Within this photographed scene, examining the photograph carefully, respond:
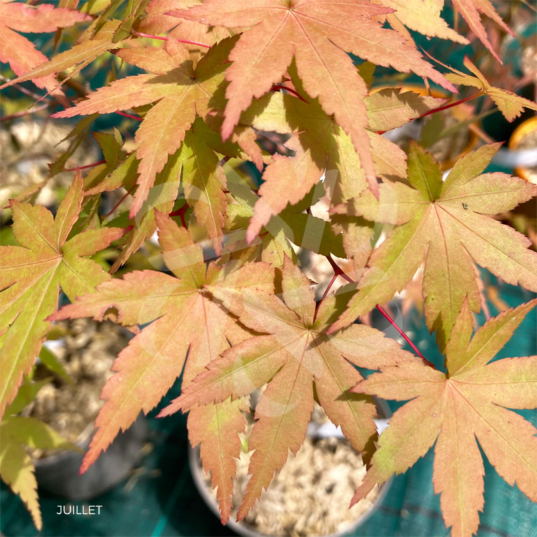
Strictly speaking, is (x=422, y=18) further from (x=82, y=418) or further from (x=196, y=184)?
(x=82, y=418)

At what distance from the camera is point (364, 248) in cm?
44

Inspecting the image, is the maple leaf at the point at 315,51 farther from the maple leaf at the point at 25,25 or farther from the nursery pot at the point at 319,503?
the nursery pot at the point at 319,503

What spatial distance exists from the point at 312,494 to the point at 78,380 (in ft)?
2.29

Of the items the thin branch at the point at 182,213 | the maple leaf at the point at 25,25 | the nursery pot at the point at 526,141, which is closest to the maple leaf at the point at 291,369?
the thin branch at the point at 182,213

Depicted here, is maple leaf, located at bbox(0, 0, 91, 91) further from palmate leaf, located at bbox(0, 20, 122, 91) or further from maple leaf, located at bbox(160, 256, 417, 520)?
maple leaf, located at bbox(160, 256, 417, 520)

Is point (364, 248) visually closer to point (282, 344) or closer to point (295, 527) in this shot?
point (282, 344)

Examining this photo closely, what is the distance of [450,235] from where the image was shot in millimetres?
466

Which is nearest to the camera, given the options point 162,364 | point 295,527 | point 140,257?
point 162,364

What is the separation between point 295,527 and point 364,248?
903mm

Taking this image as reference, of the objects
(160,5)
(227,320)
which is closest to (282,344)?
(227,320)

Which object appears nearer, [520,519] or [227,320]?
[227,320]

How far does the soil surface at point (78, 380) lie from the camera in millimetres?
1203

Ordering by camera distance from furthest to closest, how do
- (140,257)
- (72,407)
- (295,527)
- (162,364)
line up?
(140,257), (72,407), (295,527), (162,364)

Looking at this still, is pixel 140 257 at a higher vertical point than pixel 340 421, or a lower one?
lower
